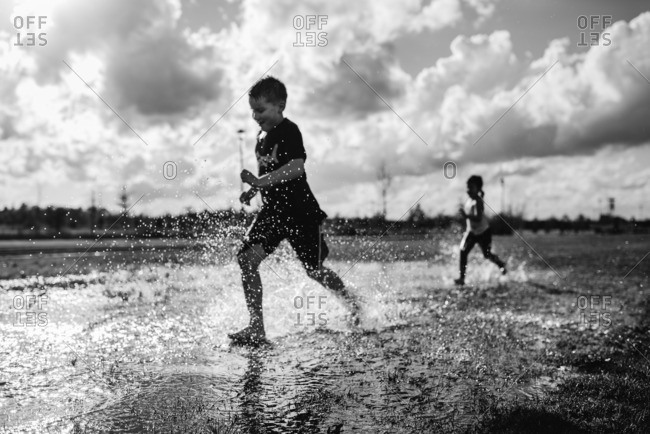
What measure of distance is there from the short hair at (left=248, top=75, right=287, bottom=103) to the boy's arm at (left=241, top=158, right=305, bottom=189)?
587 mm

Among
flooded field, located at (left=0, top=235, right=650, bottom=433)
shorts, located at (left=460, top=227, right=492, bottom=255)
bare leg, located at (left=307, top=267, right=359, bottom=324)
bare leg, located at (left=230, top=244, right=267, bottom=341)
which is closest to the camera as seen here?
flooded field, located at (left=0, top=235, right=650, bottom=433)

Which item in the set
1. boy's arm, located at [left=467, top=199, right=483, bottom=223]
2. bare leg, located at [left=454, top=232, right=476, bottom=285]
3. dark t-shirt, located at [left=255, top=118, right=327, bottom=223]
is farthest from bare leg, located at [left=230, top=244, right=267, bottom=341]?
boy's arm, located at [left=467, top=199, right=483, bottom=223]

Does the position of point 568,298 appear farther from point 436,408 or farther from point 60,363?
point 60,363

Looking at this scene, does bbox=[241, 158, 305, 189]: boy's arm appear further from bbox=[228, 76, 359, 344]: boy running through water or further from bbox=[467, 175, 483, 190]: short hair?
bbox=[467, 175, 483, 190]: short hair

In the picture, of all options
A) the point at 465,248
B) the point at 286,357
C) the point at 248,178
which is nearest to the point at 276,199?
the point at 248,178

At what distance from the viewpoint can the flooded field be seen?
279cm

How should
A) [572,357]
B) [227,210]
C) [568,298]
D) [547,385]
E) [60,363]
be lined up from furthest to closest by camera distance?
[568,298] → [227,210] → [572,357] → [60,363] → [547,385]

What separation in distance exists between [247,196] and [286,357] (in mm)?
1628

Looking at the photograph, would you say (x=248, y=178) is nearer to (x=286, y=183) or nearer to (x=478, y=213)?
(x=286, y=183)

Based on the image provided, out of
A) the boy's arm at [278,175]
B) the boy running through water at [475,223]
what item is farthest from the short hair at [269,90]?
the boy running through water at [475,223]

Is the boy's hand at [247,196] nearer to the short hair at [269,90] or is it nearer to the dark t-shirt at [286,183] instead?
the dark t-shirt at [286,183]

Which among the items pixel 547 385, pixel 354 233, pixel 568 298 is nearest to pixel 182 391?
pixel 547 385

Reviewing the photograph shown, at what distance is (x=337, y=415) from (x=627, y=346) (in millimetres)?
3174

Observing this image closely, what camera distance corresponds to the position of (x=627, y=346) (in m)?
4.70
